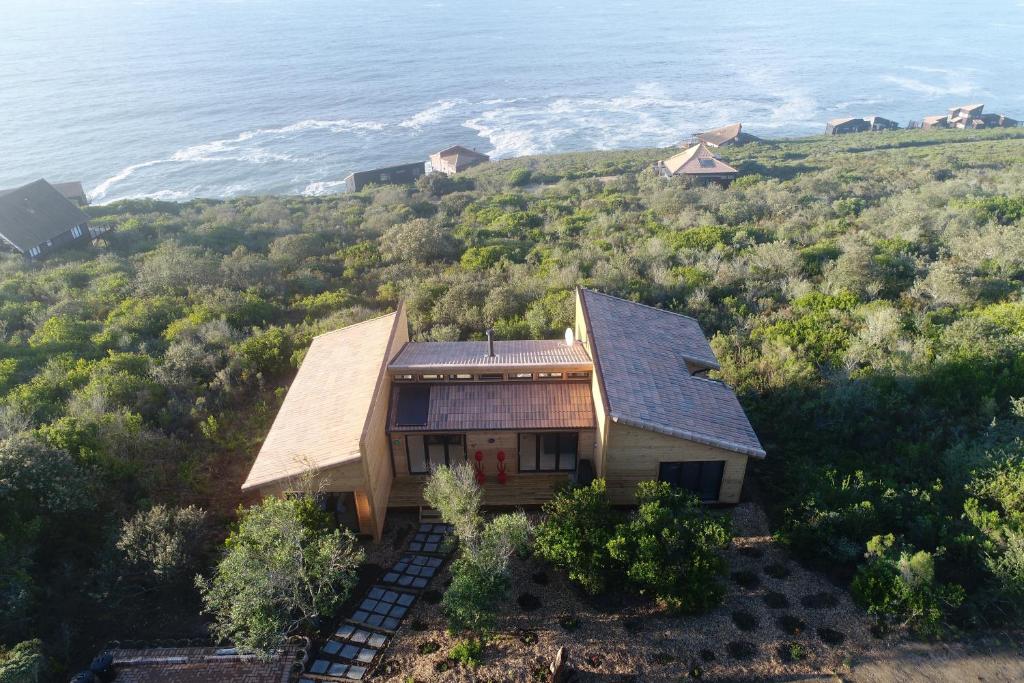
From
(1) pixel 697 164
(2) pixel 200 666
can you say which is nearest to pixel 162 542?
(2) pixel 200 666

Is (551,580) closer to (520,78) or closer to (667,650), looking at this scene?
(667,650)

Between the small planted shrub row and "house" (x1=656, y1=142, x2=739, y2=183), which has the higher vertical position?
the small planted shrub row

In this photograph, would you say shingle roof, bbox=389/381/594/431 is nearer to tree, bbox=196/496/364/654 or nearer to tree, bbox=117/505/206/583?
tree, bbox=196/496/364/654

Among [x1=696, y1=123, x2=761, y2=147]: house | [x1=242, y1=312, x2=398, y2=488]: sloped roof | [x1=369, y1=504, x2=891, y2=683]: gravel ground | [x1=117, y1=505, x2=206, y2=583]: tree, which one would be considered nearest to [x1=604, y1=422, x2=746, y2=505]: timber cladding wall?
[x1=369, y1=504, x2=891, y2=683]: gravel ground

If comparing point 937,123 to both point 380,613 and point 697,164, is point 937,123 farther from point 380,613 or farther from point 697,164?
point 380,613

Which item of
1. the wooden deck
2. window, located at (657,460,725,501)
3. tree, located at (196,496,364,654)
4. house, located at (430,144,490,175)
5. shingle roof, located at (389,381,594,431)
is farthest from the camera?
house, located at (430,144,490,175)

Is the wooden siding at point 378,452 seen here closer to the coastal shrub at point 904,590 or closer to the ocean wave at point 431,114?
the coastal shrub at point 904,590

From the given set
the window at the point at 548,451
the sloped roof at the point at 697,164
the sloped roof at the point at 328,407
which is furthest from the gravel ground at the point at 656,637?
the sloped roof at the point at 697,164
